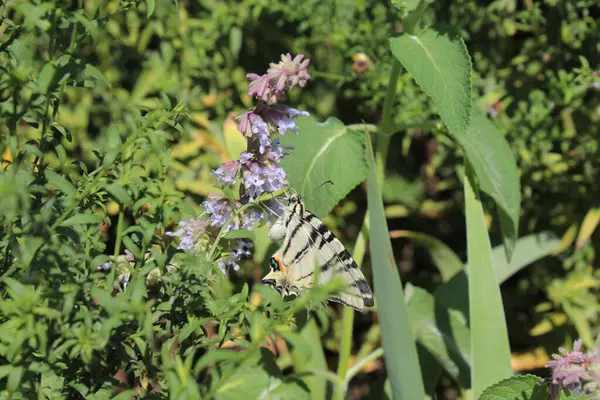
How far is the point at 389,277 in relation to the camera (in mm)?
1146

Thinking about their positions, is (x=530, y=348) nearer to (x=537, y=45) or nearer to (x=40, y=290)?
(x=537, y=45)

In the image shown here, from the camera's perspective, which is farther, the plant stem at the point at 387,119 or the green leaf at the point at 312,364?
the green leaf at the point at 312,364

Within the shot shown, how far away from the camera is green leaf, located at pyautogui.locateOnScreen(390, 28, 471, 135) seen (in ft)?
3.92

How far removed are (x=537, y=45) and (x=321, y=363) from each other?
3.50 ft

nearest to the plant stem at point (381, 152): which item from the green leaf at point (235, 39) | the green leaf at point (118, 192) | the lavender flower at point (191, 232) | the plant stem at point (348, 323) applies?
the plant stem at point (348, 323)

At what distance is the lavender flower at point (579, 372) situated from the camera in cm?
87

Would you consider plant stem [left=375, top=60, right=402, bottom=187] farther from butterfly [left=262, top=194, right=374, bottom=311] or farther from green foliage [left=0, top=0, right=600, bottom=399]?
butterfly [left=262, top=194, right=374, bottom=311]

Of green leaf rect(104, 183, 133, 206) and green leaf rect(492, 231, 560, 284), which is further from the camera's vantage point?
green leaf rect(492, 231, 560, 284)

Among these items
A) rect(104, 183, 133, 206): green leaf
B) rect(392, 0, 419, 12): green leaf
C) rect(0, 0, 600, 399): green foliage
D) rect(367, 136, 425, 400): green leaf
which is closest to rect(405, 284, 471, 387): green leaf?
rect(0, 0, 600, 399): green foliage

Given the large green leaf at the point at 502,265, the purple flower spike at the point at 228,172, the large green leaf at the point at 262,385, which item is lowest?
the large green leaf at the point at 262,385

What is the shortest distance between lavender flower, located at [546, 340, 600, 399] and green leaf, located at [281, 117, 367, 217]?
1.59 ft

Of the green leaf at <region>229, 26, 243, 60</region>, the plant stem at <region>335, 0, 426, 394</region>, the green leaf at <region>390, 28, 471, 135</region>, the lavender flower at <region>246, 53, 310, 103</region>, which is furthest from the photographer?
the green leaf at <region>229, 26, 243, 60</region>

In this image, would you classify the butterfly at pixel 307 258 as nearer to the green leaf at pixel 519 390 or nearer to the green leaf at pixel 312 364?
the green leaf at pixel 519 390

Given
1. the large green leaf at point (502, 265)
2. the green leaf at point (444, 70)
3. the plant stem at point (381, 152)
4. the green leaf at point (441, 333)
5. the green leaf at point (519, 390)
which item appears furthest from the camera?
the large green leaf at point (502, 265)
